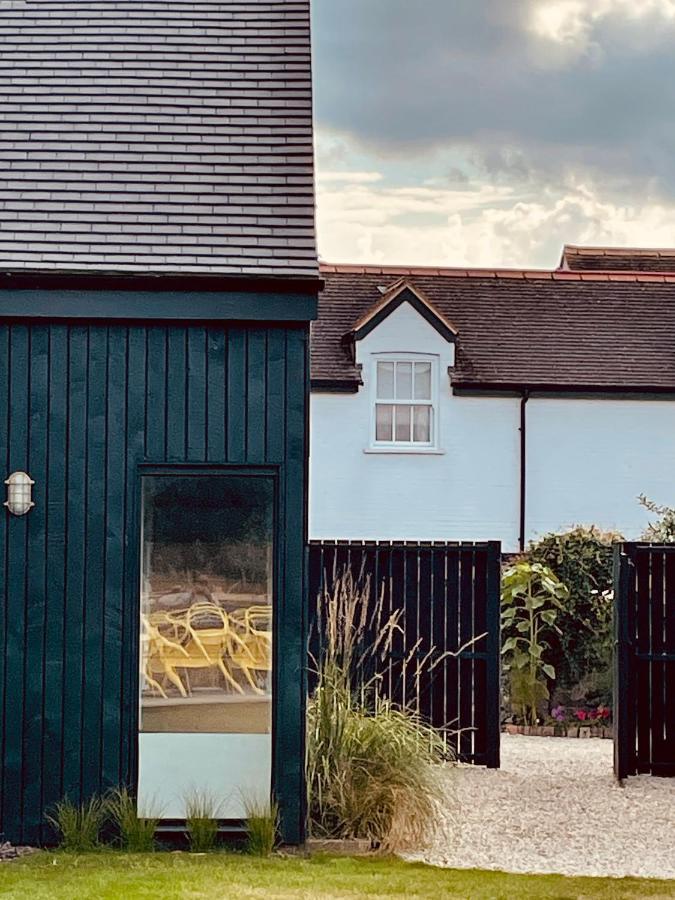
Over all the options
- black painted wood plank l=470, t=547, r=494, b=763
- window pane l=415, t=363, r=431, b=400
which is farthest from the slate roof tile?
window pane l=415, t=363, r=431, b=400

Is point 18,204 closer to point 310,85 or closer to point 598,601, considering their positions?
point 310,85

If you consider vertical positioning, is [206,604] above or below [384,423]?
below

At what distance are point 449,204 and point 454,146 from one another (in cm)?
241

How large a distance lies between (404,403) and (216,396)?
14507 mm

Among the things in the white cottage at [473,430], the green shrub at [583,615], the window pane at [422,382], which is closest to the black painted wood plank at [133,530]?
the green shrub at [583,615]

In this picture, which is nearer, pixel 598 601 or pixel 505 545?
pixel 598 601

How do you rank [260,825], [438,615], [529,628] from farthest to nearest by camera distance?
[529,628], [438,615], [260,825]

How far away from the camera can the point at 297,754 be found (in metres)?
8.62

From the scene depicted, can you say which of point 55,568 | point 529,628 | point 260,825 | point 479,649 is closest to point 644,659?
point 479,649

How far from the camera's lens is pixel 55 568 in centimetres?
869

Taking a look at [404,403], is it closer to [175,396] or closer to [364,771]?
[364,771]

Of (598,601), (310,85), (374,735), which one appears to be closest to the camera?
(374,735)

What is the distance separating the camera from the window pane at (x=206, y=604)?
28.4ft

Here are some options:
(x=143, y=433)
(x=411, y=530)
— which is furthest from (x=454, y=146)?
(x=143, y=433)
